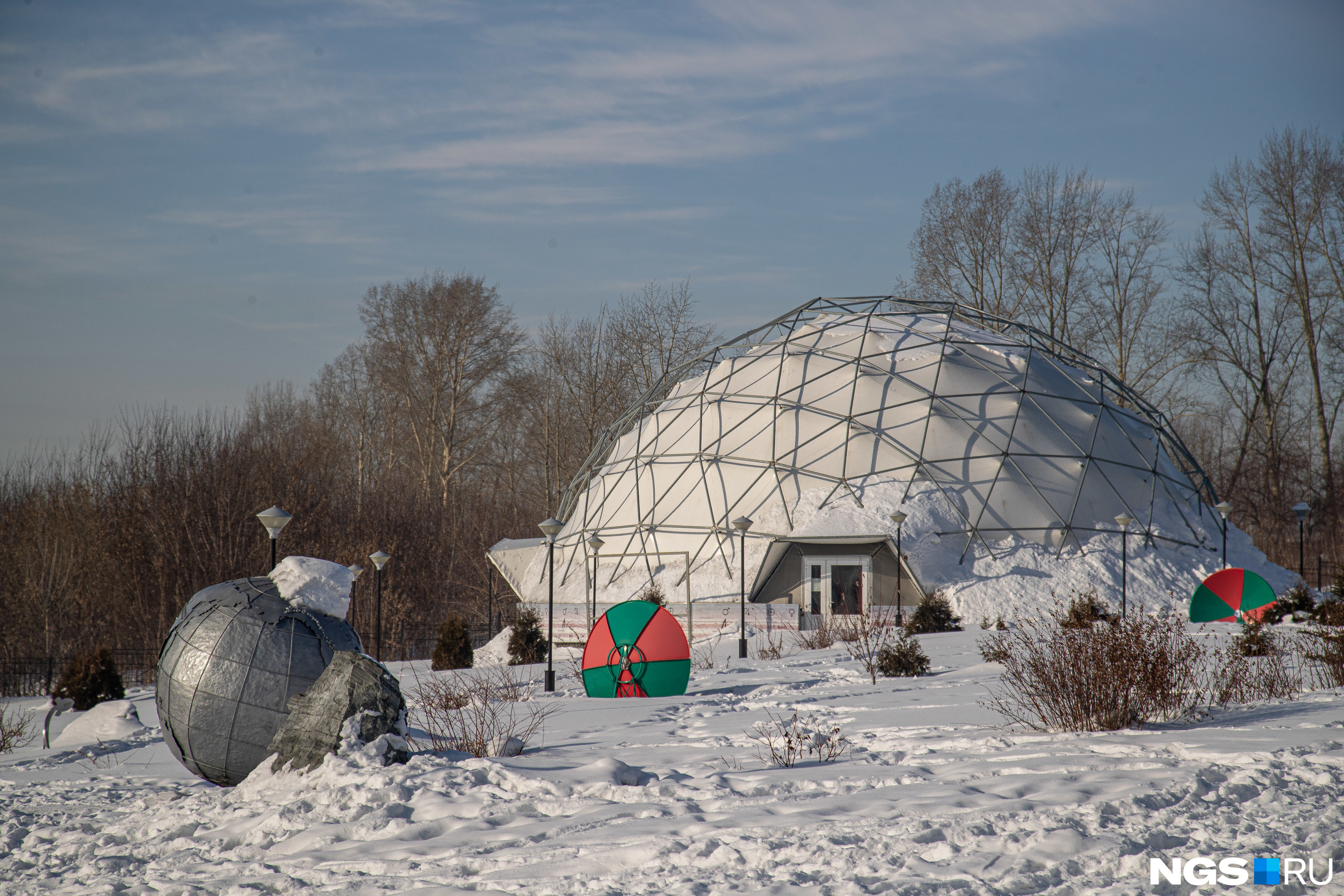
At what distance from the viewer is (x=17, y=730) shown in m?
12.3

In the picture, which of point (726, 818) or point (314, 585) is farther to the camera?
point (314, 585)

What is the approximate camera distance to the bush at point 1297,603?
19.6 m

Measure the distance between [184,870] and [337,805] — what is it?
945 mm

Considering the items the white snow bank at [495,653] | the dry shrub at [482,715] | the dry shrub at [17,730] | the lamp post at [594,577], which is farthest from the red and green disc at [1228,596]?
the dry shrub at [17,730]

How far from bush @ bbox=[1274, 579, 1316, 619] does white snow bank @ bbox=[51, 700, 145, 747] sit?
20484 mm

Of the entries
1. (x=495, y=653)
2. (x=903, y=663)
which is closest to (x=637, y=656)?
(x=903, y=663)

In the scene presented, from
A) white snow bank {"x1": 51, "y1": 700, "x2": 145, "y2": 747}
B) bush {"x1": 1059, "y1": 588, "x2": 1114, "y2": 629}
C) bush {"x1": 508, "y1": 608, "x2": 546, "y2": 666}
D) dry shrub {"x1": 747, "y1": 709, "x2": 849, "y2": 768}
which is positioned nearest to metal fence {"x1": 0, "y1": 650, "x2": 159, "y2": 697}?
bush {"x1": 508, "y1": 608, "x2": 546, "y2": 666}

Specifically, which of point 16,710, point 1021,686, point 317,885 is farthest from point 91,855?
point 16,710

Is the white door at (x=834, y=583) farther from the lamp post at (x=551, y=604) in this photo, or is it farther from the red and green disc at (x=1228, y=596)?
the red and green disc at (x=1228, y=596)

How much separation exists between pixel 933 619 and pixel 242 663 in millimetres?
16734

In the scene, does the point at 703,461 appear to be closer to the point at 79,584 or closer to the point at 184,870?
the point at 79,584

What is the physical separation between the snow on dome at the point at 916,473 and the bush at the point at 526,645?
5.08 metres

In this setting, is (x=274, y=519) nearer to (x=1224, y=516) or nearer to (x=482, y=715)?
(x=482, y=715)

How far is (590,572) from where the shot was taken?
28.0m
